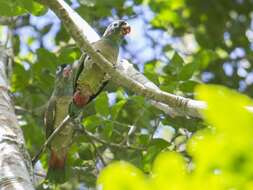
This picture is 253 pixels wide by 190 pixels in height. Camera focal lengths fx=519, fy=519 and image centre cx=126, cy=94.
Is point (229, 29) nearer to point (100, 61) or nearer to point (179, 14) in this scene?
point (179, 14)

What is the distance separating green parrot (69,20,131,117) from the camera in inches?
104

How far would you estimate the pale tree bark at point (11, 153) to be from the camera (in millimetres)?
1646

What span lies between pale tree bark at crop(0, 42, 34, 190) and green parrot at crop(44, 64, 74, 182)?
590 millimetres

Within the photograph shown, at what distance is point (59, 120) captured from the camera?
305 cm

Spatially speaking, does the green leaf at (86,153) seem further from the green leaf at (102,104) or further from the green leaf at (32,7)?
the green leaf at (32,7)

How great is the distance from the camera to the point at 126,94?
2975 mm

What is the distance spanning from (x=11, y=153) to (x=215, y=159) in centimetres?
149

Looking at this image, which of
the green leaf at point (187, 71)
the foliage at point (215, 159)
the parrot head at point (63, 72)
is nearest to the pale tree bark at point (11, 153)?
the parrot head at point (63, 72)

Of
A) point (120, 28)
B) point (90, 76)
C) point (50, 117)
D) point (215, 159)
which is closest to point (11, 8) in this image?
point (90, 76)

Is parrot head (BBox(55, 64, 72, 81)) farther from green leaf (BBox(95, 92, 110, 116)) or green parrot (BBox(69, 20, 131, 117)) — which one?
green leaf (BBox(95, 92, 110, 116))

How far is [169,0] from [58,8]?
10.6 ft

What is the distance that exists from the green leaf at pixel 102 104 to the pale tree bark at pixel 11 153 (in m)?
0.47

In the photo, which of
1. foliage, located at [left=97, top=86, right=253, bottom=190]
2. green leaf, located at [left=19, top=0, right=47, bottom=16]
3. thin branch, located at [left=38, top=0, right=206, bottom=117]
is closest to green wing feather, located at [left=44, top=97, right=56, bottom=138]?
green leaf, located at [left=19, top=0, right=47, bottom=16]

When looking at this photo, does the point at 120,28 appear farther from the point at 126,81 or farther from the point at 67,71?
the point at 126,81
